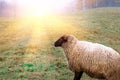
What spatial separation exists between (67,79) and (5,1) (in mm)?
132041

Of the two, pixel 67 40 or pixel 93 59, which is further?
pixel 67 40

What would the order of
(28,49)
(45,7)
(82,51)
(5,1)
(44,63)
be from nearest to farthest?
(82,51), (44,63), (28,49), (5,1), (45,7)

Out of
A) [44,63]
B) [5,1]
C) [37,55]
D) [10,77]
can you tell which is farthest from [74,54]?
[5,1]

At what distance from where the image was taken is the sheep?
36.8ft

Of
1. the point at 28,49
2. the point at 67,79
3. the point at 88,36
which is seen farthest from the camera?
the point at 88,36

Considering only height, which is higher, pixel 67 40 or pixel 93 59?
pixel 67 40

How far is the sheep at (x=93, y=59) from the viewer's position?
11203 mm

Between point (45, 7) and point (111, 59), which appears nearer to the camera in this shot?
point (111, 59)

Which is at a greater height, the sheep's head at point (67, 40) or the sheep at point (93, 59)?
the sheep's head at point (67, 40)

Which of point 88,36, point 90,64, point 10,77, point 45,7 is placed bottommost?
point 45,7

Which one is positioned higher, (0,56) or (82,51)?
(82,51)

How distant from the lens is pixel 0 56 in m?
20.1

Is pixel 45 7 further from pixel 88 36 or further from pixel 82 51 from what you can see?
pixel 82 51

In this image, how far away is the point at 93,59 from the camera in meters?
11.7
